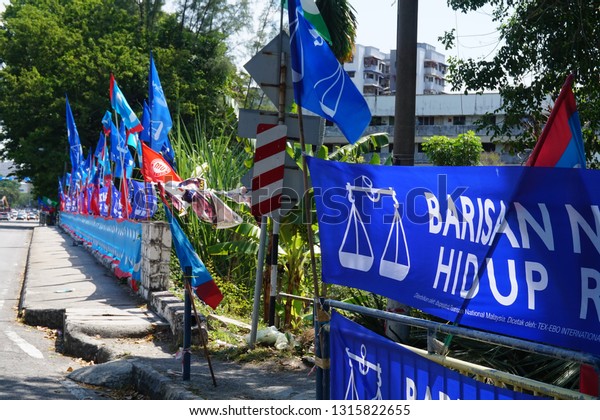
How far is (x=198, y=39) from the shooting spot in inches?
1829

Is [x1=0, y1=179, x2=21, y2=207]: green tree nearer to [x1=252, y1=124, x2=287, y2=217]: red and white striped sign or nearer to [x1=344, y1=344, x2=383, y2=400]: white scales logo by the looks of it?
[x1=252, y1=124, x2=287, y2=217]: red and white striped sign

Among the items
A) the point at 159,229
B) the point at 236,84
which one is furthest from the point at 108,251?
the point at 236,84

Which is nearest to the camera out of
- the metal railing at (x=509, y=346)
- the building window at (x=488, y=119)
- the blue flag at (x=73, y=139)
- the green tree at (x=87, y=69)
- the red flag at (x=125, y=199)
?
the metal railing at (x=509, y=346)

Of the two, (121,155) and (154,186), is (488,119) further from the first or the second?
(121,155)

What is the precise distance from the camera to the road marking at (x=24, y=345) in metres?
8.88

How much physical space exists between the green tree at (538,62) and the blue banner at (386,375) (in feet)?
19.6

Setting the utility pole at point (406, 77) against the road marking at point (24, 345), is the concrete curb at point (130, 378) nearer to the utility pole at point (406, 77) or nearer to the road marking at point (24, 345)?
the road marking at point (24, 345)

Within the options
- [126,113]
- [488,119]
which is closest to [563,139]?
[488,119]

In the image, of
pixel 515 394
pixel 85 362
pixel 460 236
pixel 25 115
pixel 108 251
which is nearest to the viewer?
pixel 515 394

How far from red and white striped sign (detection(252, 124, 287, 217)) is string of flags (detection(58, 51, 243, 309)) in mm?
942

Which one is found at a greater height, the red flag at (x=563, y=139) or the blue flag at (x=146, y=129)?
the blue flag at (x=146, y=129)

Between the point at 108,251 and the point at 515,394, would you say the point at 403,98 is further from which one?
the point at 108,251

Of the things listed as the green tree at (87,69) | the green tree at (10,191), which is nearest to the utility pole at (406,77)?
the green tree at (87,69)

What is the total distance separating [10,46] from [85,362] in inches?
1667
